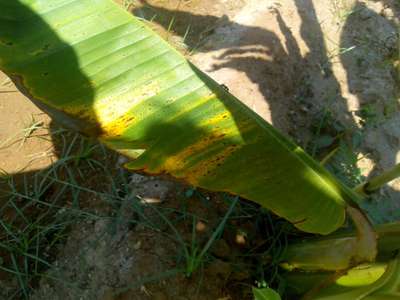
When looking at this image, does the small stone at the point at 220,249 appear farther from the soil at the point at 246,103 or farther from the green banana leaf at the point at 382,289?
the green banana leaf at the point at 382,289

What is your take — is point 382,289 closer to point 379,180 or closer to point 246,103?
point 379,180

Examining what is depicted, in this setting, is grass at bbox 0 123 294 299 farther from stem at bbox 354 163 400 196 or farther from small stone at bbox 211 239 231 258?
stem at bbox 354 163 400 196

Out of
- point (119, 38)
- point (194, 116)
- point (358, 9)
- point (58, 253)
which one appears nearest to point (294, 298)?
point (58, 253)

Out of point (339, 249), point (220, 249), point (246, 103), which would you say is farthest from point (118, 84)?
point (246, 103)

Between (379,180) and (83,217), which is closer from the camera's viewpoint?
(379,180)

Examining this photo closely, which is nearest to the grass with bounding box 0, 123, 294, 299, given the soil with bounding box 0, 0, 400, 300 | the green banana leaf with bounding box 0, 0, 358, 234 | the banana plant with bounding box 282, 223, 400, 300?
the soil with bounding box 0, 0, 400, 300

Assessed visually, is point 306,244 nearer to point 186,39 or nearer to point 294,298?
point 294,298
